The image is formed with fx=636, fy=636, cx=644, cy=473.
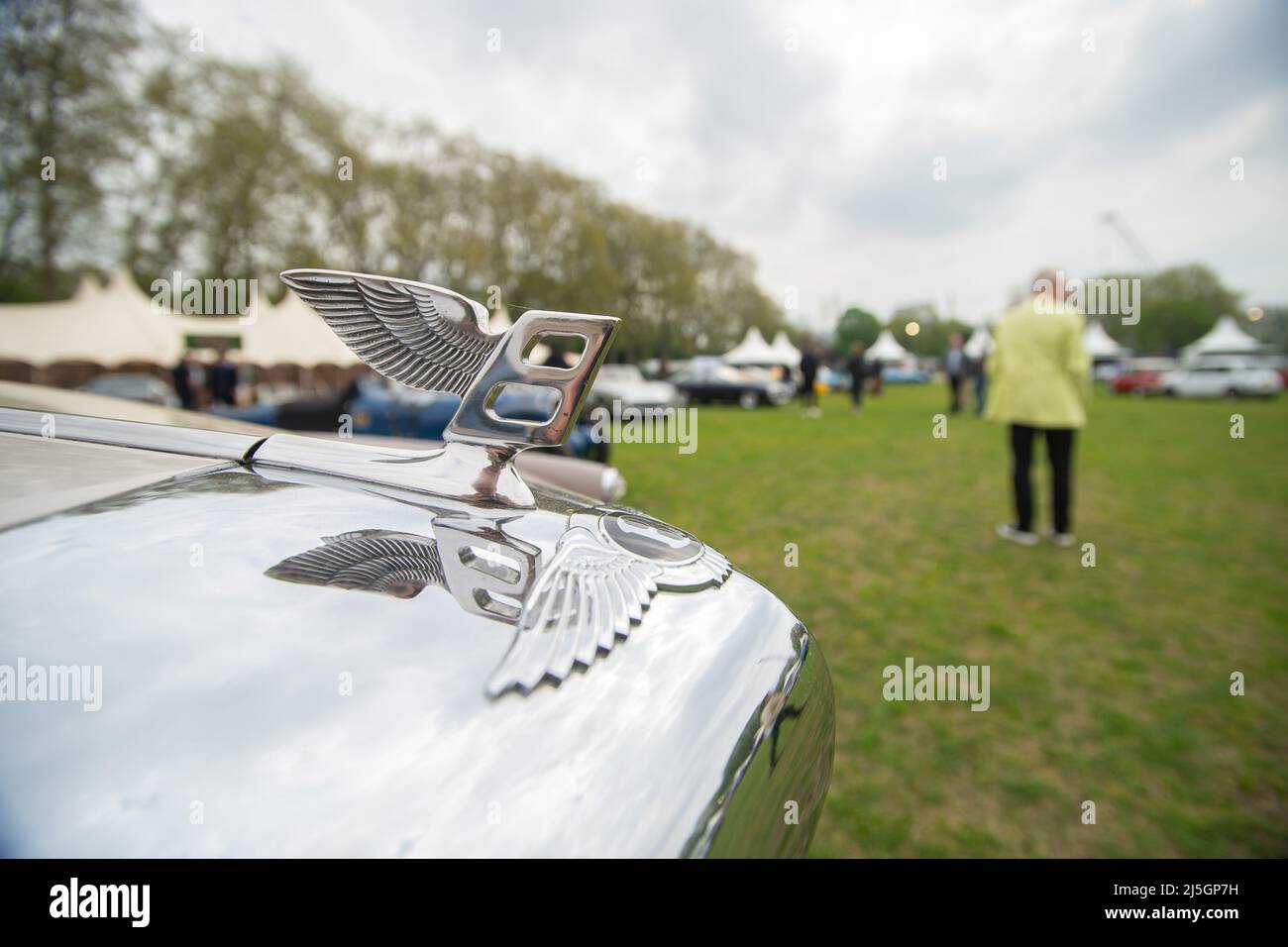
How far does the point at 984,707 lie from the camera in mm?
2686

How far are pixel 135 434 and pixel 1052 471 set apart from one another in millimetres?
5374

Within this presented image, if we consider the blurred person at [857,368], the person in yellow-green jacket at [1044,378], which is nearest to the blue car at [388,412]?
the person in yellow-green jacket at [1044,378]

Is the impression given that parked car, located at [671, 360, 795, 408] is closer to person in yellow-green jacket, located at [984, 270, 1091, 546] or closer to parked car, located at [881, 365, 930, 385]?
person in yellow-green jacket, located at [984, 270, 1091, 546]

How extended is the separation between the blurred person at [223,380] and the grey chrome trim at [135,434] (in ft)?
40.2

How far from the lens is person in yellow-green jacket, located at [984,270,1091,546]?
14.4 ft

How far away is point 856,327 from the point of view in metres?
64.0

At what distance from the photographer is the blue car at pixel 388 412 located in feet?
20.6

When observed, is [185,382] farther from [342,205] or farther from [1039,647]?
[342,205]

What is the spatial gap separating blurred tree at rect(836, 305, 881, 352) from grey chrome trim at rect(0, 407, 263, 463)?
51.0 meters

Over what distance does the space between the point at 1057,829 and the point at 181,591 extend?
8.04 ft

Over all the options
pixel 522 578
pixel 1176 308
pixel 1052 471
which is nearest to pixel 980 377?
pixel 1052 471

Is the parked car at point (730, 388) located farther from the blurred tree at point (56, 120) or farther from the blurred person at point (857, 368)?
the blurred tree at point (56, 120)

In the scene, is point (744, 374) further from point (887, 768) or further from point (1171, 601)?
point (887, 768)
